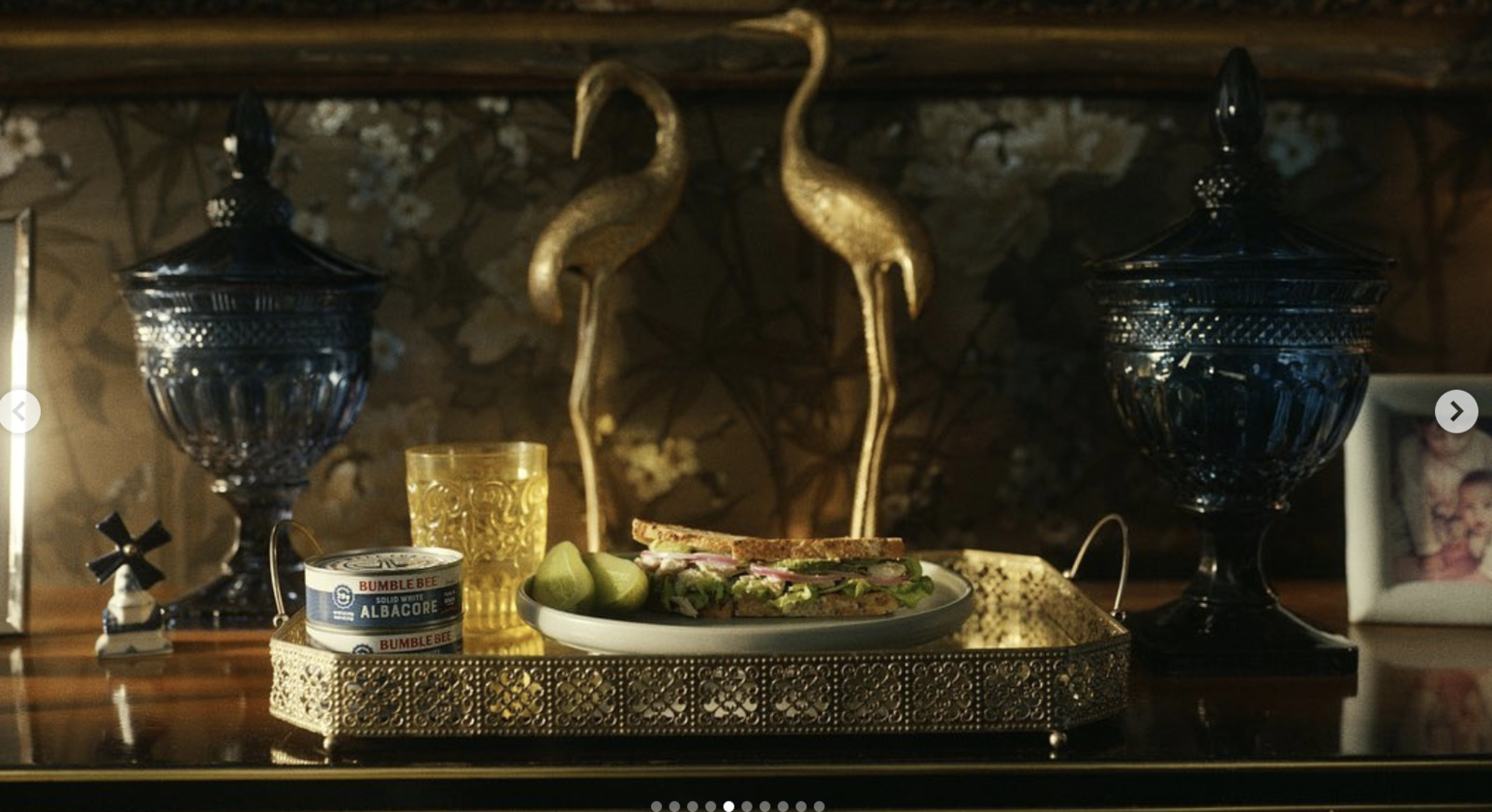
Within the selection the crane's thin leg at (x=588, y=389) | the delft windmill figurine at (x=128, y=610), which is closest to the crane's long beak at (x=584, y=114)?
the crane's thin leg at (x=588, y=389)

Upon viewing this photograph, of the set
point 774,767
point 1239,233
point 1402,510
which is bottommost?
point 774,767

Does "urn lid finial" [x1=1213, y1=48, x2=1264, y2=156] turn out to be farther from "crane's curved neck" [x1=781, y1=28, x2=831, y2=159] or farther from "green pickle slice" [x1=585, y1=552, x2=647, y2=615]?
"green pickle slice" [x1=585, y1=552, x2=647, y2=615]

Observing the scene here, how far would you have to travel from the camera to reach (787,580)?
3.17 feet

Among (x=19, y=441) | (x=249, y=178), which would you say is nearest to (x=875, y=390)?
(x=249, y=178)

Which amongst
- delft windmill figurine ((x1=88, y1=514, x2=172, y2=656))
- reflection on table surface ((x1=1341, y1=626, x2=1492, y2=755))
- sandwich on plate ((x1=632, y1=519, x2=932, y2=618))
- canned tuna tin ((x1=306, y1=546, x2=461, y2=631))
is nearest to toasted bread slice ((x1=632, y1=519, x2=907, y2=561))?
sandwich on plate ((x1=632, y1=519, x2=932, y2=618))

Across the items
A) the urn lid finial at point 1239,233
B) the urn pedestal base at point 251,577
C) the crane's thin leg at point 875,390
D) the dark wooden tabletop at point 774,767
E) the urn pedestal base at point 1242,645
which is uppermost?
the urn lid finial at point 1239,233

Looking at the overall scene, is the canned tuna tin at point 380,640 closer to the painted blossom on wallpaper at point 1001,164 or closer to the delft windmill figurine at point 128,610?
the delft windmill figurine at point 128,610

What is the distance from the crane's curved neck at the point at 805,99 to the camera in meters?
1.17

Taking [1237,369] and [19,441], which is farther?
[19,441]

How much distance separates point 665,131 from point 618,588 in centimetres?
43

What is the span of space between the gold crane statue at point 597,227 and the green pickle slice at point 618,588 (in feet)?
0.75

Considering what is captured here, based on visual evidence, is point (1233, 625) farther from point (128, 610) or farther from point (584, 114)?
point (128, 610)

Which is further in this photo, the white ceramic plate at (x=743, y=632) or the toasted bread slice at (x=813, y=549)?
the toasted bread slice at (x=813, y=549)

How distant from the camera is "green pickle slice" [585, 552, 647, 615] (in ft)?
3.12
